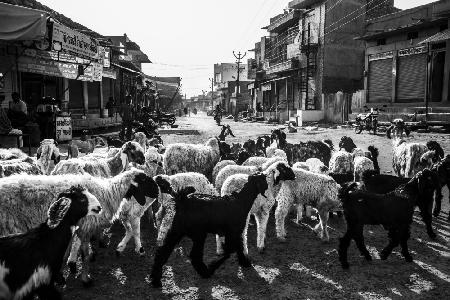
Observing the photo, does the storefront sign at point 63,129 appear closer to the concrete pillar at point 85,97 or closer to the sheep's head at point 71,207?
the concrete pillar at point 85,97

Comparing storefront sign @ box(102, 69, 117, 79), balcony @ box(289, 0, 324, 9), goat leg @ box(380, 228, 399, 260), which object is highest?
balcony @ box(289, 0, 324, 9)

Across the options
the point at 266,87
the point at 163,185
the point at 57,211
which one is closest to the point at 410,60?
the point at 163,185

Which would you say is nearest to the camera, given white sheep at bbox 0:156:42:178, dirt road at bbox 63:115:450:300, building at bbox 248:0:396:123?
dirt road at bbox 63:115:450:300

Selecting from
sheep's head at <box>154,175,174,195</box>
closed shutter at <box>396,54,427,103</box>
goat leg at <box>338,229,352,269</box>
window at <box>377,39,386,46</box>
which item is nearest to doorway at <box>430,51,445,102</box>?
closed shutter at <box>396,54,427,103</box>

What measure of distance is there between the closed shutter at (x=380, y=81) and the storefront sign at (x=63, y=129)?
2070 cm

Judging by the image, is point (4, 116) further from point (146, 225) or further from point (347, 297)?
point (347, 297)

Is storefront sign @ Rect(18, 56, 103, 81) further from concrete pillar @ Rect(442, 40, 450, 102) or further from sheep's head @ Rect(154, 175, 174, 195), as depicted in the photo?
concrete pillar @ Rect(442, 40, 450, 102)

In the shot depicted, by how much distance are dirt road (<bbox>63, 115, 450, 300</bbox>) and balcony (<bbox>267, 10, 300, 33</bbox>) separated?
3503cm

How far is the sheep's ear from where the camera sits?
336 cm

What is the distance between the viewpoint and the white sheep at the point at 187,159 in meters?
8.02

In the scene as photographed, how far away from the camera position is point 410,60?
22.6 metres

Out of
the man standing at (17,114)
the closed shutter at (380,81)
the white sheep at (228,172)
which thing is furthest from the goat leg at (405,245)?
the closed shutter at (380,81)

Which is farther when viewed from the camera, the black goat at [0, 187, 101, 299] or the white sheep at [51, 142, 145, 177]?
the white sheep at [51, 142, 145, 177]

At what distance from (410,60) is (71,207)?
24.0 m
